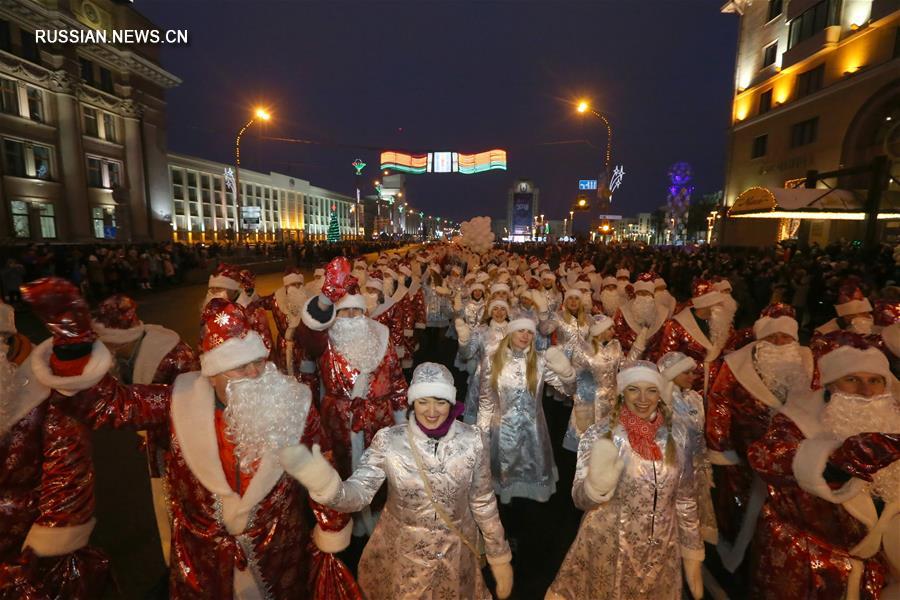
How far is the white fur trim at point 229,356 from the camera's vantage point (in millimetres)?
2121

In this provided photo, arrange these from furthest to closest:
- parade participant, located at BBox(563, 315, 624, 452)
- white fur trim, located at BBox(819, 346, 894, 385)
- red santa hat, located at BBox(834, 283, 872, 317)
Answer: parade participant, located at BBox(563, 315, 624, 452), red santa hat, located at BBox(834, 283, 872, 317), white fur trim, located at BBox(819, 346, 894, 385)

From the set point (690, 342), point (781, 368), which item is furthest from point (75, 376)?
point (690, 342)

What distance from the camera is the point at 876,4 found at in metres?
20.6

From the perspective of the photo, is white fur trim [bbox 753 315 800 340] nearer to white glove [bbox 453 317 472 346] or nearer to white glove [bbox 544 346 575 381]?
white glove [bbox 544 346 575 381]

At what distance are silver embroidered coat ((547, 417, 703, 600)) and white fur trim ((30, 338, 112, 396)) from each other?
249cm

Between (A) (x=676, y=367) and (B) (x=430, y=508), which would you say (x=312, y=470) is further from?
(A) (x=676, y=367)

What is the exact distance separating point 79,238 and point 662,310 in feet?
123

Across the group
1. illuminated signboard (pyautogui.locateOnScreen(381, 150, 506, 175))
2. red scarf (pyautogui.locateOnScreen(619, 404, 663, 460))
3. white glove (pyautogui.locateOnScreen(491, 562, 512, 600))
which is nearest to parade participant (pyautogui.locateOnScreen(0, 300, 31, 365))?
white glove (pyautogui.locateOnScreen(491, 562, 512, 600))

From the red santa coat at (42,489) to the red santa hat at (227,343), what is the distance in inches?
16.9

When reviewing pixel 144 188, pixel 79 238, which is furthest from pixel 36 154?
pixel 144 188

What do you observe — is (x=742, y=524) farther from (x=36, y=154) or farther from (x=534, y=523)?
(x=36, y=154)

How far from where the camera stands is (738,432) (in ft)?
11.6

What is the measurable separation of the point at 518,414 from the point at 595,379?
1646 millimetres

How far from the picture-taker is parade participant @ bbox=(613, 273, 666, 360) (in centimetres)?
607
